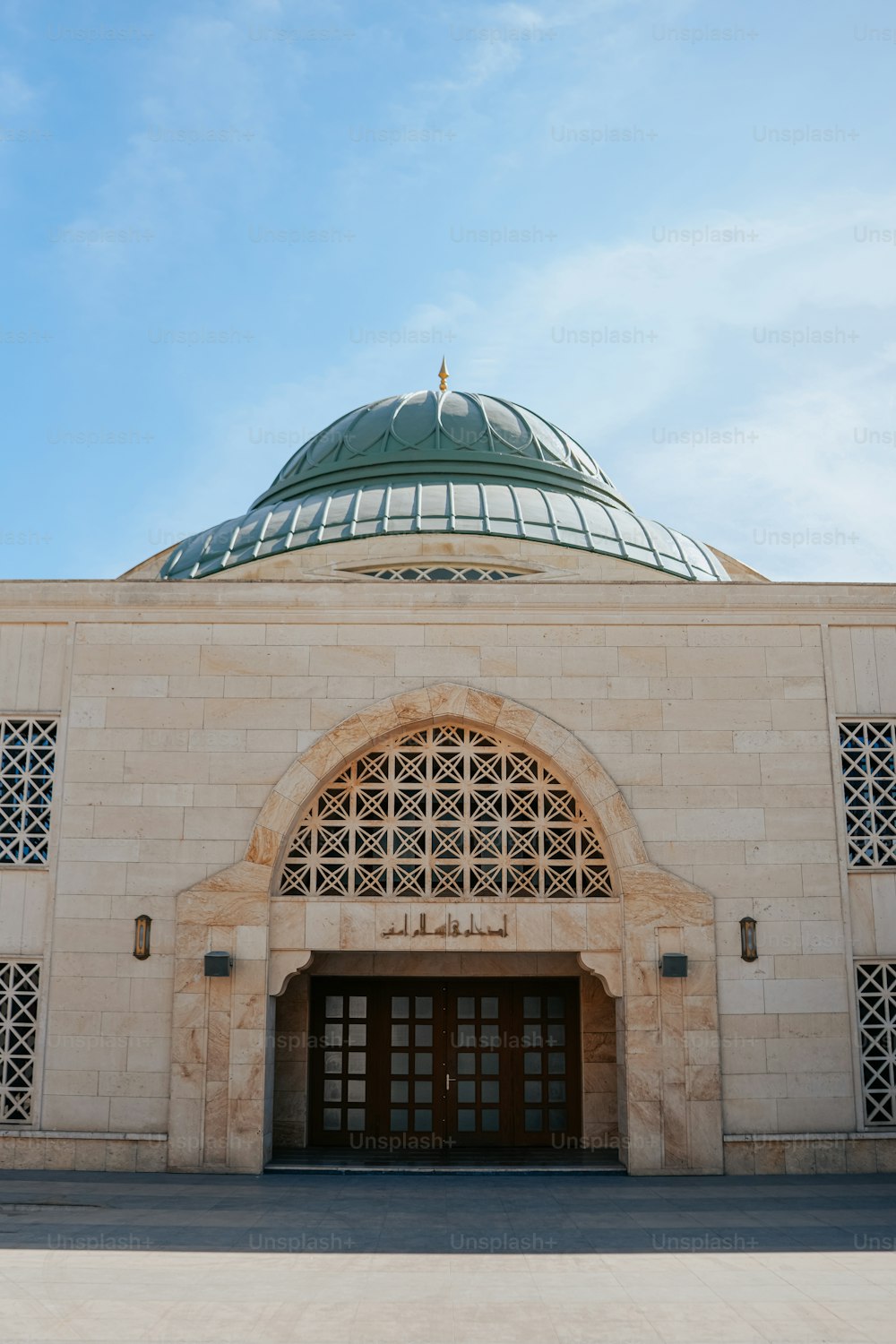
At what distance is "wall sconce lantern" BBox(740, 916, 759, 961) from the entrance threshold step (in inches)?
91.6

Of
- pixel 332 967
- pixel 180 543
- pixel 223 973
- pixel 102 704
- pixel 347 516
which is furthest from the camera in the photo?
pixel 180 543

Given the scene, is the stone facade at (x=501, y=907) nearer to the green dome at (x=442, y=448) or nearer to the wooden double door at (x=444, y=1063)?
the wooden double door at (x=444, y=1063)

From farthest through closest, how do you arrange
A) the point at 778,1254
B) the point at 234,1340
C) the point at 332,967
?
the point at 332,967 < the point at 778,1254 < the point at 234,1340

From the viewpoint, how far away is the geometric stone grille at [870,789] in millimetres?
11773

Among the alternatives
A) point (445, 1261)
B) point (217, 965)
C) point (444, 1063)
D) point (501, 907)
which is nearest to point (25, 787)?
point (217, 965)

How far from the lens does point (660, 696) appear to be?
1196 cm

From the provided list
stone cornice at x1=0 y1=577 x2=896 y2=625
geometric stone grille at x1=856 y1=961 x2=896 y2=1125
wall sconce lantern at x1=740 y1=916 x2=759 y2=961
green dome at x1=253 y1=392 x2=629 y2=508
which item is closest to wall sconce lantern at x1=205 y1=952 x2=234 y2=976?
stone cornice at x1=0 y1=577 x2=896 y2=625

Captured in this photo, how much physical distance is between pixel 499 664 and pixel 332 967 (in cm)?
407

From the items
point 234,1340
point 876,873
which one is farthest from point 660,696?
point 234,1340

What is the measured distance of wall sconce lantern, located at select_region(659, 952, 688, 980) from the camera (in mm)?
11180

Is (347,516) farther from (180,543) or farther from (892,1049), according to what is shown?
(892,1049)

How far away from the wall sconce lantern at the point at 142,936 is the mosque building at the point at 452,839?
0.03 meters

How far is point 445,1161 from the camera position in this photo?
1198 centimetres

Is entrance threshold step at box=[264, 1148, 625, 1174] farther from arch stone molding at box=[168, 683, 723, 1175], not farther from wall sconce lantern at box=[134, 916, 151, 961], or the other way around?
wall sconce lantern at box=[134, 916, 151, 961]
